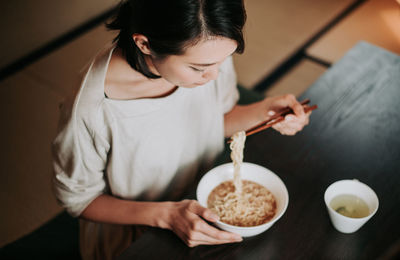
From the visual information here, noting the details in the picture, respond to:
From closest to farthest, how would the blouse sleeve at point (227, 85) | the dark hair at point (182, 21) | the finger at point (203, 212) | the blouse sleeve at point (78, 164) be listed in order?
the dark hair at point (182, 21)
the finger at point (203, 212)
the blouse sleeve at point (78, 164)
the blouse sleeve at point (227, 85)

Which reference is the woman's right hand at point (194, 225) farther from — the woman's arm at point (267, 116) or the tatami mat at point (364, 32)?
the tatami mat at point (364, 32)

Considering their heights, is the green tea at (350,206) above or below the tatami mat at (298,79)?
above

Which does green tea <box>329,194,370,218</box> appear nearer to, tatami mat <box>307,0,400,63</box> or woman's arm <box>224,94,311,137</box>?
woman's arm <box>224,94,311,137</box>

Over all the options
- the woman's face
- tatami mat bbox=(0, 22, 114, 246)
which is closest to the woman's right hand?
the woman's face

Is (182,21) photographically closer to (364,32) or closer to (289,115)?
(289,115)

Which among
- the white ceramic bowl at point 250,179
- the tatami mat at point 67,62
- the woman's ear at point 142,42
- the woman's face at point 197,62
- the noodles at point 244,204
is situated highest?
the woman's ear at point 142,42

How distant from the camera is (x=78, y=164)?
125 cm

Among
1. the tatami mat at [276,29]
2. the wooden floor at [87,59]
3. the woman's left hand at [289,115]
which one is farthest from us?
the tatami mat at [276,29]

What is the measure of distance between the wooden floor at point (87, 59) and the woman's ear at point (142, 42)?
1.42m

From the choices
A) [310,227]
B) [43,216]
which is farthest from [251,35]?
[310,227]

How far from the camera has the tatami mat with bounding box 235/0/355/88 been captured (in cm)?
299

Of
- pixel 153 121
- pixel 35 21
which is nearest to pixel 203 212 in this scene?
pixel 153 121

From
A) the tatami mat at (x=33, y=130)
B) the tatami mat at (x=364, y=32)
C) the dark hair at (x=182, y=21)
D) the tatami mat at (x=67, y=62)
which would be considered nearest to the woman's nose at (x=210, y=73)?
the dark hair at (x=182, y=21)

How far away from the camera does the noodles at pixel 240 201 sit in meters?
1.17
